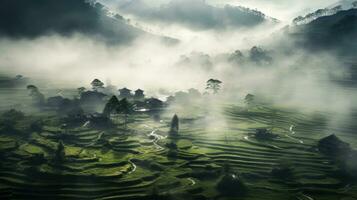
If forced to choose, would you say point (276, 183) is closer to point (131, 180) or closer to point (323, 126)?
point (131, 180)

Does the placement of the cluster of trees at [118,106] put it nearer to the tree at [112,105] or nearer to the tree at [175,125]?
the tree at [112,105]

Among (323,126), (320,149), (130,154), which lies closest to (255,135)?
(320,149)

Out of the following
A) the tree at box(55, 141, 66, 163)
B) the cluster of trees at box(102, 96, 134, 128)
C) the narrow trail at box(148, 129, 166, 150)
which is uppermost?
the cluster of trees at box(102, 96, 134, 128)

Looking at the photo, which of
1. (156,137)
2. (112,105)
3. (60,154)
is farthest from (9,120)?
(156,137)

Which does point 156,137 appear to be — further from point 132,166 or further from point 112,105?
point 132,166

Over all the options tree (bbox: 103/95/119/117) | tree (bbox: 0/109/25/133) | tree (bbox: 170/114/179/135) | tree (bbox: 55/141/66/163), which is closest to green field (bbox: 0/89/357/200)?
tree (bbox: 55/141/66/163)

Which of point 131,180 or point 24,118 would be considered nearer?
point 131,180

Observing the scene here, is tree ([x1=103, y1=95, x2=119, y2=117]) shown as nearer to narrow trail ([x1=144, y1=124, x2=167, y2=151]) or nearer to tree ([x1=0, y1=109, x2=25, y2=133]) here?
narrow trail ([x1=144, y1=124, x2=167, y2=151])
